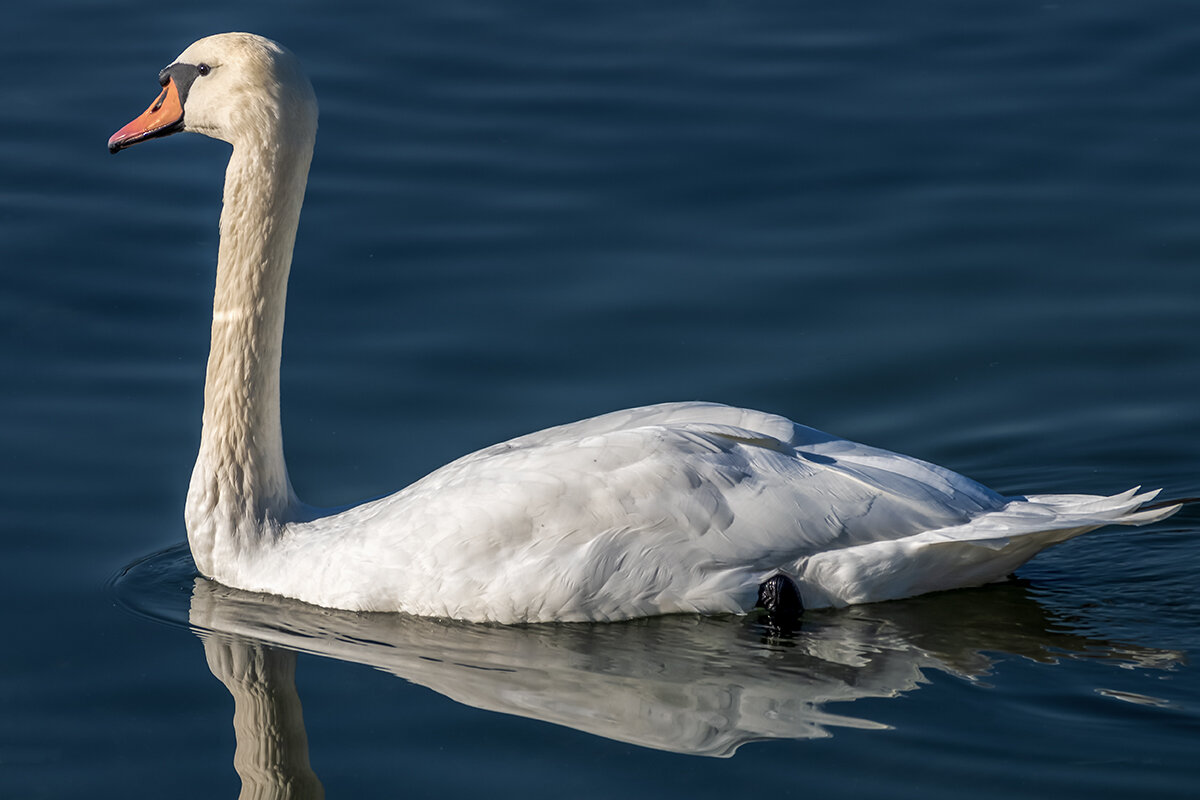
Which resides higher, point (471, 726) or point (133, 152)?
point (133, 152)

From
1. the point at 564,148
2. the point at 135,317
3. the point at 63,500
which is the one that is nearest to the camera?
the point at 63,500

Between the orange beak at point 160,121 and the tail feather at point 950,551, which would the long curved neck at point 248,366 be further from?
the tail feather at point 950,551

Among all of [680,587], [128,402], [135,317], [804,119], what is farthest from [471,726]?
[804,119]

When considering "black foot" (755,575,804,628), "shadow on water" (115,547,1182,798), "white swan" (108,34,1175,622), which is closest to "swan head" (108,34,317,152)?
"white swan" (108,34,1175,622)

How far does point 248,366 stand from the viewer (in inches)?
314

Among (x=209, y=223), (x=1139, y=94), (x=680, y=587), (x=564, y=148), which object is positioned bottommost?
(x=680, y=587)

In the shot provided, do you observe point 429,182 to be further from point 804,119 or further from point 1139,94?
point 1139,94

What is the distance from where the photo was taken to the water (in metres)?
6.15

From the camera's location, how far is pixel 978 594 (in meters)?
7.33

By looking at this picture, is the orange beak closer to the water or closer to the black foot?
the water

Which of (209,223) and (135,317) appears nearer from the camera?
(135,317)

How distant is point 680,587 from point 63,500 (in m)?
3.19

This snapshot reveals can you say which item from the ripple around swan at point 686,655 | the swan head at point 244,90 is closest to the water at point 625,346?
the ripple around swan at point 686,655

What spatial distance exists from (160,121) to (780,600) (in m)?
3.55
